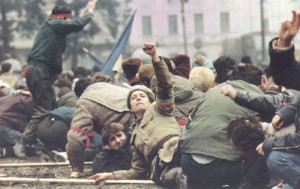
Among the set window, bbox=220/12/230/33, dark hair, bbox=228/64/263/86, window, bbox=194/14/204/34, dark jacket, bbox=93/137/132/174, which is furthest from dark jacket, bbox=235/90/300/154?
window, bbox=220/12/230/33

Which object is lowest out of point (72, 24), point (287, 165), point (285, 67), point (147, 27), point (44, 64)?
point (147, 27)

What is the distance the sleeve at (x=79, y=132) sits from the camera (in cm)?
912

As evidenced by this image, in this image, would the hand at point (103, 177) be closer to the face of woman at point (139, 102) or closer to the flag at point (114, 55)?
the face of woman at point (139, 102)

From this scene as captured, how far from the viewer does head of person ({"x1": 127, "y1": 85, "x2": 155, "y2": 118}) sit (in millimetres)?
8359

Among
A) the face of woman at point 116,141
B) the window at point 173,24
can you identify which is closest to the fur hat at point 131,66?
the face of woman at point 116,141

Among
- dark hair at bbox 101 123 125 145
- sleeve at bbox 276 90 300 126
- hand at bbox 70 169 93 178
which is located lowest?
hand at bbox 70 169 93 178

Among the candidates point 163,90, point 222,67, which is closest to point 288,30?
point 163,90

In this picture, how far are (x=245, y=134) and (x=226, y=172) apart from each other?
15.7 inches

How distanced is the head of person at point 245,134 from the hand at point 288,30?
2.09 meters

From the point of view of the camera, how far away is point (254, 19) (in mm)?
31156

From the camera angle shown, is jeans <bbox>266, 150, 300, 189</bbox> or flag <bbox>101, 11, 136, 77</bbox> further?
flag <bbox>101, 11, 136, 77</bbox>

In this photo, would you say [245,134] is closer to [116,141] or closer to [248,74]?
[248,74]

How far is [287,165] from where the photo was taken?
6.70 meters

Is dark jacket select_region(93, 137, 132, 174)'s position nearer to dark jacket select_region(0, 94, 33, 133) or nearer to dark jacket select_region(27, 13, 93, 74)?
dark jacket select_region(27, 13, 93, 74)
